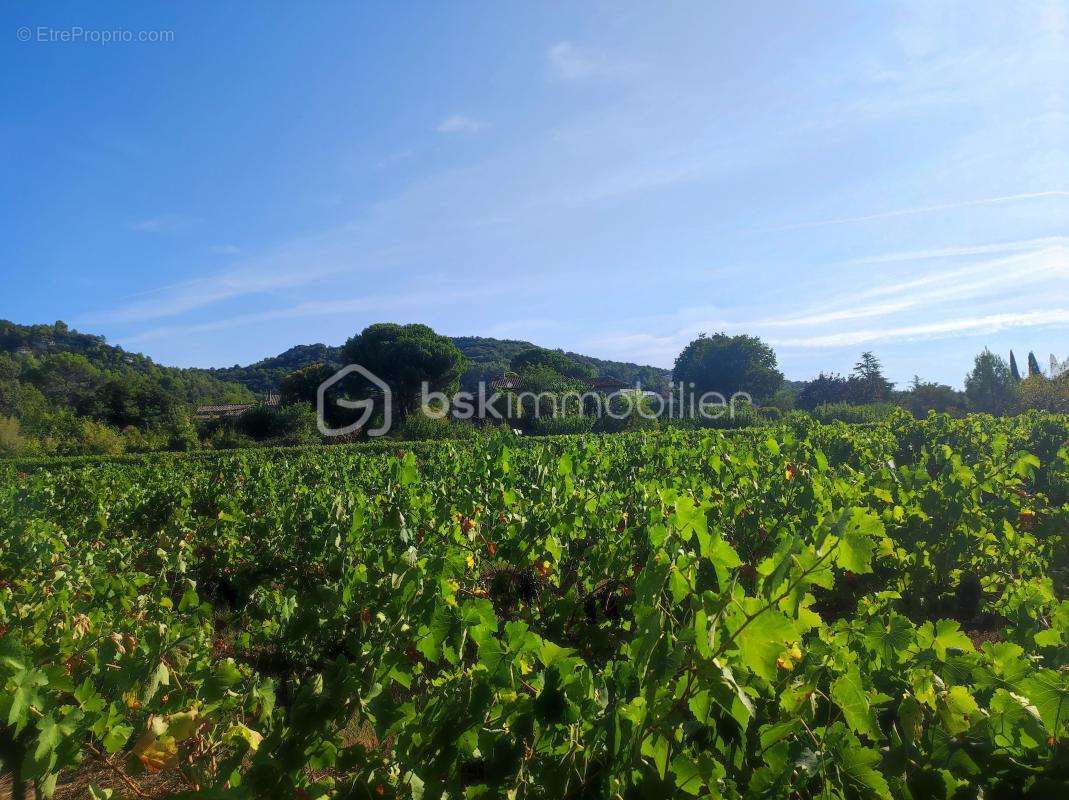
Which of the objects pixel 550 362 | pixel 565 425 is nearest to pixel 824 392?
pixel 565 425

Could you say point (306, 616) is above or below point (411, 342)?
below

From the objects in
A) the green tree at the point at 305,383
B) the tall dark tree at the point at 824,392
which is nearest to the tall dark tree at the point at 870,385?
the tall dark tree at the point at 824,392

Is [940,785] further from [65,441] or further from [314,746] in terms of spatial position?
[65,441]

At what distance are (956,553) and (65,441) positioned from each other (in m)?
33.4

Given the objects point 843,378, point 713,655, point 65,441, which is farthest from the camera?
point 843,378

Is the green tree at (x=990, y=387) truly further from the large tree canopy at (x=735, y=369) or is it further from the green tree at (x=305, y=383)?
the green tree at (x=305, y=383)

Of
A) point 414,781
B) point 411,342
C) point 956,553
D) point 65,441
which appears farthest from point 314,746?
point 411,342

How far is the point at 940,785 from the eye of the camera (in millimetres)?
1159

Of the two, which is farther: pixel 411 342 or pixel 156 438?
pixel 411 342

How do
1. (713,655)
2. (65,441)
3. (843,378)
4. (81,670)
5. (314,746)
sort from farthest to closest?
(843,378), (65,441), (81,670), (314,746), (713,655)

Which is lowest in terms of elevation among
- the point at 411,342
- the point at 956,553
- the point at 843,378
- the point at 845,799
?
the point at 956,553

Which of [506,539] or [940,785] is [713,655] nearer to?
[940,785]

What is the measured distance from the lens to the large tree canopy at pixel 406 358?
39312 millimetres

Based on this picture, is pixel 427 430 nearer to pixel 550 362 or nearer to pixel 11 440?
pixel 11 440
